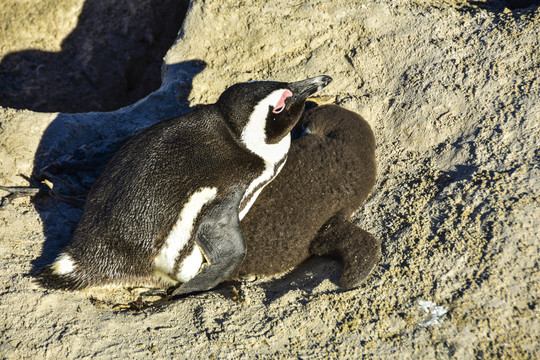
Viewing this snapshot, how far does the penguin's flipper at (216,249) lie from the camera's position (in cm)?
275

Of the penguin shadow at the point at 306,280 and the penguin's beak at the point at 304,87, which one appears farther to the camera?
the penguin's beak at the point at 304,87

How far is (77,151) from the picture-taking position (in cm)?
347

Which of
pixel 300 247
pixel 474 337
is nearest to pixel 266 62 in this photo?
pixel 300 247

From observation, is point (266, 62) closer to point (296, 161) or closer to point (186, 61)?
point (186, 61)

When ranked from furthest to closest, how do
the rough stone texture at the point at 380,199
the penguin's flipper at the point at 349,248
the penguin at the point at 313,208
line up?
the penguin at the point at 313,208, the penguin's flipper at the point at 349,248, the rough stone texture at the point at 380,199

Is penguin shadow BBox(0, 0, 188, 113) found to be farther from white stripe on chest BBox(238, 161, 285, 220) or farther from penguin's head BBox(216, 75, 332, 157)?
white stripe on chest BBox(238, 161, 285, 220)

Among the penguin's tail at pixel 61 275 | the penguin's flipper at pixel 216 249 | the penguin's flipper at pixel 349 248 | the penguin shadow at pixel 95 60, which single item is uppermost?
the penguin shadow at pixel 95 60

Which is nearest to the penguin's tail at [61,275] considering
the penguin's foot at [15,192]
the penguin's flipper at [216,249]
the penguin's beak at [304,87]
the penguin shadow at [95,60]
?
the penguin's flipper at [216,249]

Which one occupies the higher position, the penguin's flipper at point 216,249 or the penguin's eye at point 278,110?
the penguin's eye at point 278,110

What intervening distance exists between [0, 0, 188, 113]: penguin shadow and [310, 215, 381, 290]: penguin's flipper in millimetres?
3126

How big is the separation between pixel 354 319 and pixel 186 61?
102 inches

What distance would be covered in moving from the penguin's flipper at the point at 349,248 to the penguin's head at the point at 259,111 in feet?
2.11

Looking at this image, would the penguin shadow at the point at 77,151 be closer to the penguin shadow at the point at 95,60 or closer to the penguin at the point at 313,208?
the penguin at the point at 313,208

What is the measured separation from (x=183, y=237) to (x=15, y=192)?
131 cm
